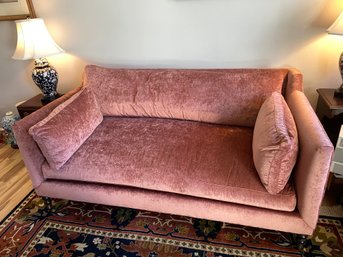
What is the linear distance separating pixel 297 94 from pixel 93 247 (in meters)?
1.55

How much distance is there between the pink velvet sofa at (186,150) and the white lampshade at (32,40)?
0.40 meters

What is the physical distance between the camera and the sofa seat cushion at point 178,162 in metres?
1.36

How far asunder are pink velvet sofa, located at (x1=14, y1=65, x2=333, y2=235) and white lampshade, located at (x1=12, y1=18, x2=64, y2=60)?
0.40 metres

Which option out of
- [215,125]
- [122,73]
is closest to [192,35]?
[122,73]

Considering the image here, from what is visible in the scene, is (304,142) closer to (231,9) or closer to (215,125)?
(215,125)

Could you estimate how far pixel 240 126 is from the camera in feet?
6.00

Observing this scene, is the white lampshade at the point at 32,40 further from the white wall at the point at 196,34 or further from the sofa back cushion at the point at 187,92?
the sofa back cushion at the point at 187,92

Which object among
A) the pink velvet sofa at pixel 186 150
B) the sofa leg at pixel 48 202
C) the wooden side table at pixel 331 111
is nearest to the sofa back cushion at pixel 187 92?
the pink velvet sofa at pixel 186 150

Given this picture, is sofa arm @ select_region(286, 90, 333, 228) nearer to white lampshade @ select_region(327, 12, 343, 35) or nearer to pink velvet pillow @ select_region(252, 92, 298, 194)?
pink velvet pillow @ select_region(252, 92, 298, 194)

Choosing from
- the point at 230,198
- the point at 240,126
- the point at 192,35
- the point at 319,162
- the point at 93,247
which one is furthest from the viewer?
the point at 192,35

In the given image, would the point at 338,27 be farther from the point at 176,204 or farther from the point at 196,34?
the point at 176,204

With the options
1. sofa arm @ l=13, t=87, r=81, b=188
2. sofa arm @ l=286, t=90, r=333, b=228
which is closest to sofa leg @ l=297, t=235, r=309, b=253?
sofa arm @ l=286, t=90, r=333, b=228

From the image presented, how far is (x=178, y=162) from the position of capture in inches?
59.2

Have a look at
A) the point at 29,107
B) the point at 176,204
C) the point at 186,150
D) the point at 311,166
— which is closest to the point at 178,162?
the point at 186,150
